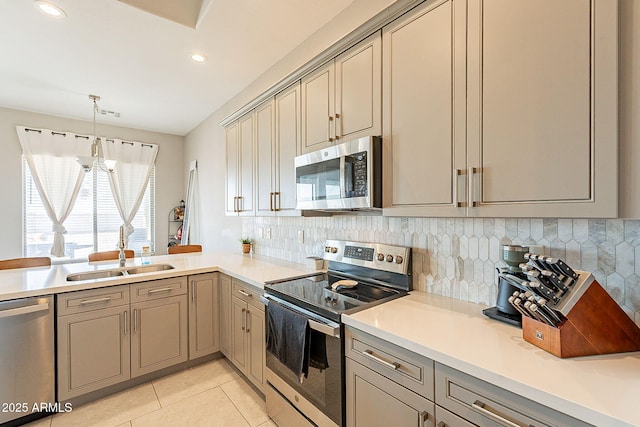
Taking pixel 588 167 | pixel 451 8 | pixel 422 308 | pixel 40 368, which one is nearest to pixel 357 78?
pixel 451 8

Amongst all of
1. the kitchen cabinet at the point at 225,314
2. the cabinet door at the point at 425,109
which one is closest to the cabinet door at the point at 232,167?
the kitchen cabinet at the point at 225,314

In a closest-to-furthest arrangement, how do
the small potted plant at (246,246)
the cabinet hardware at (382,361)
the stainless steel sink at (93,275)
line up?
the cabinet hardware at (382,361)
the stainless steel sink at (93,275)
the small potted plant at (246,246)

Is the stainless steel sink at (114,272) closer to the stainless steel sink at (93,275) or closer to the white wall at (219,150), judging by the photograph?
the stainless steel sink at (93,275)

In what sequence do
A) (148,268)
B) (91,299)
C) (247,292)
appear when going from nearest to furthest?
(91,299) < (247,292) < (148,268)

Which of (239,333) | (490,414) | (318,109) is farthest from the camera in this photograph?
(239,333)

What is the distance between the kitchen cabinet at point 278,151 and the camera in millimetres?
2191

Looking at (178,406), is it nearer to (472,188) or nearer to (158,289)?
(158,289)

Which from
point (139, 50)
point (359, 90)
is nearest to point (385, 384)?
point (359, 90)

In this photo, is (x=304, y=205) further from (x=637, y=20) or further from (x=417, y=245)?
(x=637, y=20)

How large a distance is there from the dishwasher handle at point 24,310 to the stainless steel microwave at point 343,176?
70.5 inches

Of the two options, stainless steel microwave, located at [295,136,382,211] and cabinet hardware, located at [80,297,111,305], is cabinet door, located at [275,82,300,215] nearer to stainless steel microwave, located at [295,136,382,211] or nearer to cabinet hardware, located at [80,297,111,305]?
stainless steel microwave, located at [295,136,382,211]

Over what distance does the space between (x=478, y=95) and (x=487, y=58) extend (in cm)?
14

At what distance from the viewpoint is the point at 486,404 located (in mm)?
885

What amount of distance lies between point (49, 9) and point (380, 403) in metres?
3.18
